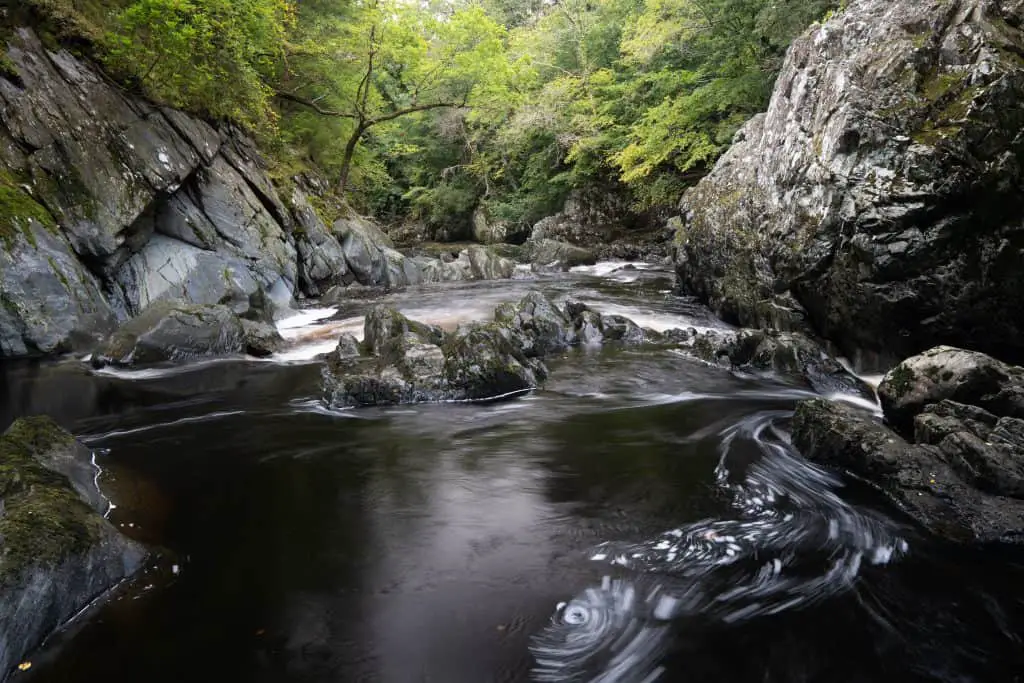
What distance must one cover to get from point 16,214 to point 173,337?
2.85m

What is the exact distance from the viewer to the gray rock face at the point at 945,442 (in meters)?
3.93

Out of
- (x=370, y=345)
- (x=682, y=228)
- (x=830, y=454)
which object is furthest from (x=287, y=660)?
(x=682, y=228)

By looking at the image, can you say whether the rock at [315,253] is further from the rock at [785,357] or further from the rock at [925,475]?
the rock at [925,475]

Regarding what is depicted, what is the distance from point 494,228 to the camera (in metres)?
28.4

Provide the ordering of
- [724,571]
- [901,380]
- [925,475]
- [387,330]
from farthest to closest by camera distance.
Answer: [387,330] < [901,380] < [925,475] < [724,571]

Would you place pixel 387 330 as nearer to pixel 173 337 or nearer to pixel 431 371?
pixel 431 371

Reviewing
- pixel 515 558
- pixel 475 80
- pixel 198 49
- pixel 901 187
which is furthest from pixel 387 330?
→ pixel 475 80

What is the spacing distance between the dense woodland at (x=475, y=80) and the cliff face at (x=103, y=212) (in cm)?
109

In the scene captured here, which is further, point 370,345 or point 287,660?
point 370,345

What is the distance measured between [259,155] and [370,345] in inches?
398

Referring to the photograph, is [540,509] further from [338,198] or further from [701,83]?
[701,83]

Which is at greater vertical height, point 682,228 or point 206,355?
point 682,228

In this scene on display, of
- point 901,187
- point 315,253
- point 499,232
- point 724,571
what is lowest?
point 724,571

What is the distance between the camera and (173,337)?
8891 millimetres
